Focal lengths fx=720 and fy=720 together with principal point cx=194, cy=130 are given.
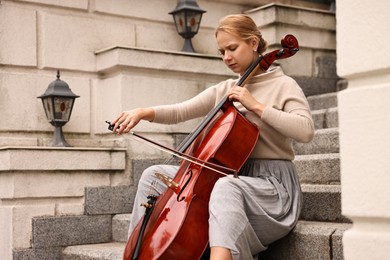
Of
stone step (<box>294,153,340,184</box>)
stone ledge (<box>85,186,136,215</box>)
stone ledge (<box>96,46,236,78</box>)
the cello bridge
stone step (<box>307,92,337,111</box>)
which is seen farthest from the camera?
stone step (<box>307,92,337,111</box>)

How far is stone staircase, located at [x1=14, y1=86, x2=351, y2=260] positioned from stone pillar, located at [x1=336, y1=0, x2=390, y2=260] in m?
1.16

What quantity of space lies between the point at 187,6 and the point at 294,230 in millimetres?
2387

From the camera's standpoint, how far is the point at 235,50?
3.35 m

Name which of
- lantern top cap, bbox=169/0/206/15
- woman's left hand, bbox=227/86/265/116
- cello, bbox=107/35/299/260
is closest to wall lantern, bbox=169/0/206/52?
lantern top cap, bbox=169/0/206/15

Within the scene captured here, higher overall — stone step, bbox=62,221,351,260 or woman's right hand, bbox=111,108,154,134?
woman's right hand, bbox=111,108,154,134

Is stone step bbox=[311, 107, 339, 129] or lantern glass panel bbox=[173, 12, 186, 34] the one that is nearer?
stone step bbox=[311, 107, 339, 129]

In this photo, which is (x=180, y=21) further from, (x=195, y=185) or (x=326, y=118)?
(x=195, y=185)

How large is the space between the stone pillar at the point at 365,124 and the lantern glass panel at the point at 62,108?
9.20 ft

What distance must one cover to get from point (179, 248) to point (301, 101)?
35.4 inches

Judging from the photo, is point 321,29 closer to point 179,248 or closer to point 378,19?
point 179,248

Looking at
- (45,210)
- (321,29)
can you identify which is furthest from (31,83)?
(321,29)

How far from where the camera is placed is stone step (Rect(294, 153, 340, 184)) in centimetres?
382

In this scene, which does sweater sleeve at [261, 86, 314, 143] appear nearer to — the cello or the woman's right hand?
the cello

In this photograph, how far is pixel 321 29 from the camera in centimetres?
559
